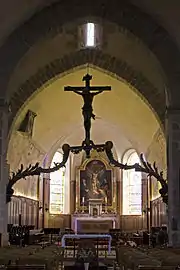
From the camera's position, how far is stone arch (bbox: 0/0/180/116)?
16234 mm

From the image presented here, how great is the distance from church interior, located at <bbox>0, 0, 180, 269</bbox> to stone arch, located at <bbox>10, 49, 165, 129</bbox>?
4 cm

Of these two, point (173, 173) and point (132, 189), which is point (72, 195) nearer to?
point (132, 189)

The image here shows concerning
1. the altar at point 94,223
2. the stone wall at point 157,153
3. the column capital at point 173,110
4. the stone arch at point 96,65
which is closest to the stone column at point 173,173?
the column capital at point 173,110

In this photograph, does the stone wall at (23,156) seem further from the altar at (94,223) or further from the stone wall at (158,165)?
the stone wall at (158,165)

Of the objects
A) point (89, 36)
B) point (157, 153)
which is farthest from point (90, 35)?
point (157, 153)

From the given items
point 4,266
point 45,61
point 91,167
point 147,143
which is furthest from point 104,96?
point 4,266

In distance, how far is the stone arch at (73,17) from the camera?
16.2 meters

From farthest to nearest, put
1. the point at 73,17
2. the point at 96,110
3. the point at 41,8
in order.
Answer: the point at 96,110 → the point at 73,17 → the point at 41,8

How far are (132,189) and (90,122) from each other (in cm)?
1516

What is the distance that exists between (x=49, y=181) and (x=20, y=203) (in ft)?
14.6

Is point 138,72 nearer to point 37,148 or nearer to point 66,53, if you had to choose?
point 66,53

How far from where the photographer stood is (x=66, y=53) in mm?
19172

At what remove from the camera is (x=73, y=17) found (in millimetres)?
16531

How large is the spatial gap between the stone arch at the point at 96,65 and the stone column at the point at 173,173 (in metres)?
3.08
